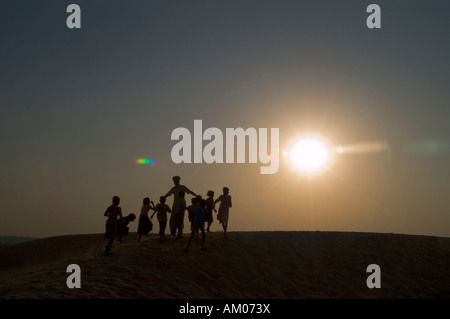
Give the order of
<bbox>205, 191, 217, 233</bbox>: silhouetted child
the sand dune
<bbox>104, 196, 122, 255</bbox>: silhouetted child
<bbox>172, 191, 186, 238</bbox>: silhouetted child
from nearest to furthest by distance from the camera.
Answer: the sand dune, <bbox>104, 196, 122, 255</bbox>: silhouetted child, <bbox>172, 191, 186, 238</bbox>: silhouetted child, <bbox>205, 191, 217, 233</bbox>: silhouetted child

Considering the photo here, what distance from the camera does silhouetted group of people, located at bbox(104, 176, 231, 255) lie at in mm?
16875

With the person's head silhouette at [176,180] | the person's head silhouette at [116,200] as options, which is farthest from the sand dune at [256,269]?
the person's head silhouette at [176,180]

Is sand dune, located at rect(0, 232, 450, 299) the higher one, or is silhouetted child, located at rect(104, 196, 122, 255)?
silhouetted child, located at rect(104, 196, 122, 255)

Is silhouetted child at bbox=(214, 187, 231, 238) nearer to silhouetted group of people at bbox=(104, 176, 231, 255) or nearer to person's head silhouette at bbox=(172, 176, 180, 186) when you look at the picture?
silhouetted group of people at bbox=(104, 176, 231, 255)

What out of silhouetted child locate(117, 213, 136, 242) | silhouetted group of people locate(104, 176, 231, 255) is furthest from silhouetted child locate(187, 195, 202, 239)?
silhouetted child locate(117, 213, 136, 242)

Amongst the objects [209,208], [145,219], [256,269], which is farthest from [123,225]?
[256,269]

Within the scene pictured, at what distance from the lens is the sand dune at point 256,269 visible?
1527 cm

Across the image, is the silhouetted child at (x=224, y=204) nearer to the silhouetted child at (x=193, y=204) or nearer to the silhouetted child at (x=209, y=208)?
the silhouetted child at (x=209, y=208)

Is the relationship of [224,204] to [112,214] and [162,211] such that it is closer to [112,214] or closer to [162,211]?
[162,211]

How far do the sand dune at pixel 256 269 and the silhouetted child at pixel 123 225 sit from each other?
53 cm

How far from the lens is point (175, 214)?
1873 cm

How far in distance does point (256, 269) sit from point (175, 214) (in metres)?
3.70
